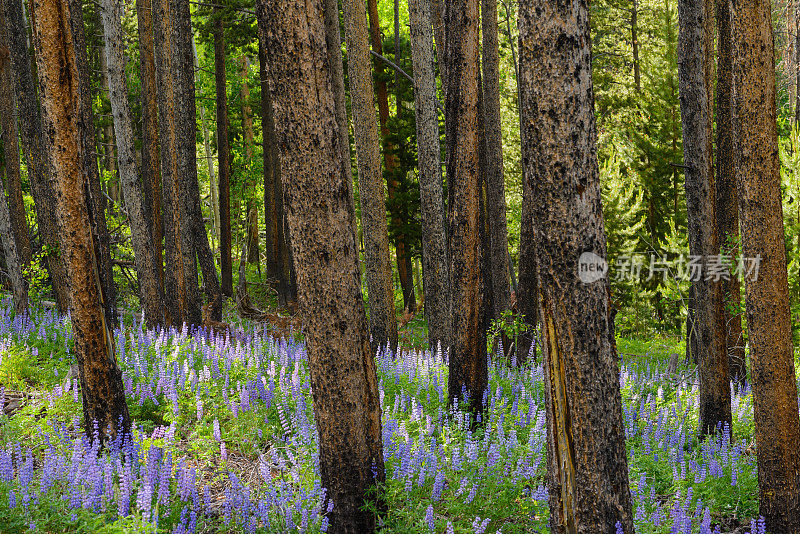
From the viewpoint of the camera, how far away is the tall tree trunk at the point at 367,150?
33.2 feet

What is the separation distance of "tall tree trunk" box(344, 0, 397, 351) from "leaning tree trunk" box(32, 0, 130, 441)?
16.5ft

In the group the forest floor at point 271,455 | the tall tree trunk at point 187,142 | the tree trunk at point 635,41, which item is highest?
the tree trunk at point 635,41

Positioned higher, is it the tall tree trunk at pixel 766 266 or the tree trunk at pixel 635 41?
the tree trunk at pixel 635 41

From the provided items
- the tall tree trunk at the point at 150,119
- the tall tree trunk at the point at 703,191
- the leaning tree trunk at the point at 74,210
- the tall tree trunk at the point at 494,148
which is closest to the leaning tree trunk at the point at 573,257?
the leaning tree trunk at the point at 74,210

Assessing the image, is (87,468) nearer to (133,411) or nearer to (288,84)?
(133,411)

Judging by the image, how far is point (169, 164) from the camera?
11391mm

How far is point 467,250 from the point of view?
698cm

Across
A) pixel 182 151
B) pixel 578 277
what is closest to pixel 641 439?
pixel 578 277

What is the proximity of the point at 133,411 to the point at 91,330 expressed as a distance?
56.1 inches

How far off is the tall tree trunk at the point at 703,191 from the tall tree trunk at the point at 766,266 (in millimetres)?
2119

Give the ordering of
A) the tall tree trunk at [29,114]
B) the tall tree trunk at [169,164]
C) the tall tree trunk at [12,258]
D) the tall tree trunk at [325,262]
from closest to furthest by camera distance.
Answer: the tall tree trunk at [325,262]
the tall tree trunk at [29,114]
the tall tree trunk at [12,258]
the tall tree trunk at [169,164]

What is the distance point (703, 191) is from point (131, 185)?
906cm

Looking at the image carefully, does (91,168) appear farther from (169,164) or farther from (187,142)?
(187,142)

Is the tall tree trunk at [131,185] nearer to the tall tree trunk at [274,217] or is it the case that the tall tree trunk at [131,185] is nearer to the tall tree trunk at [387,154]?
the tall tree trunk at [274,217]
